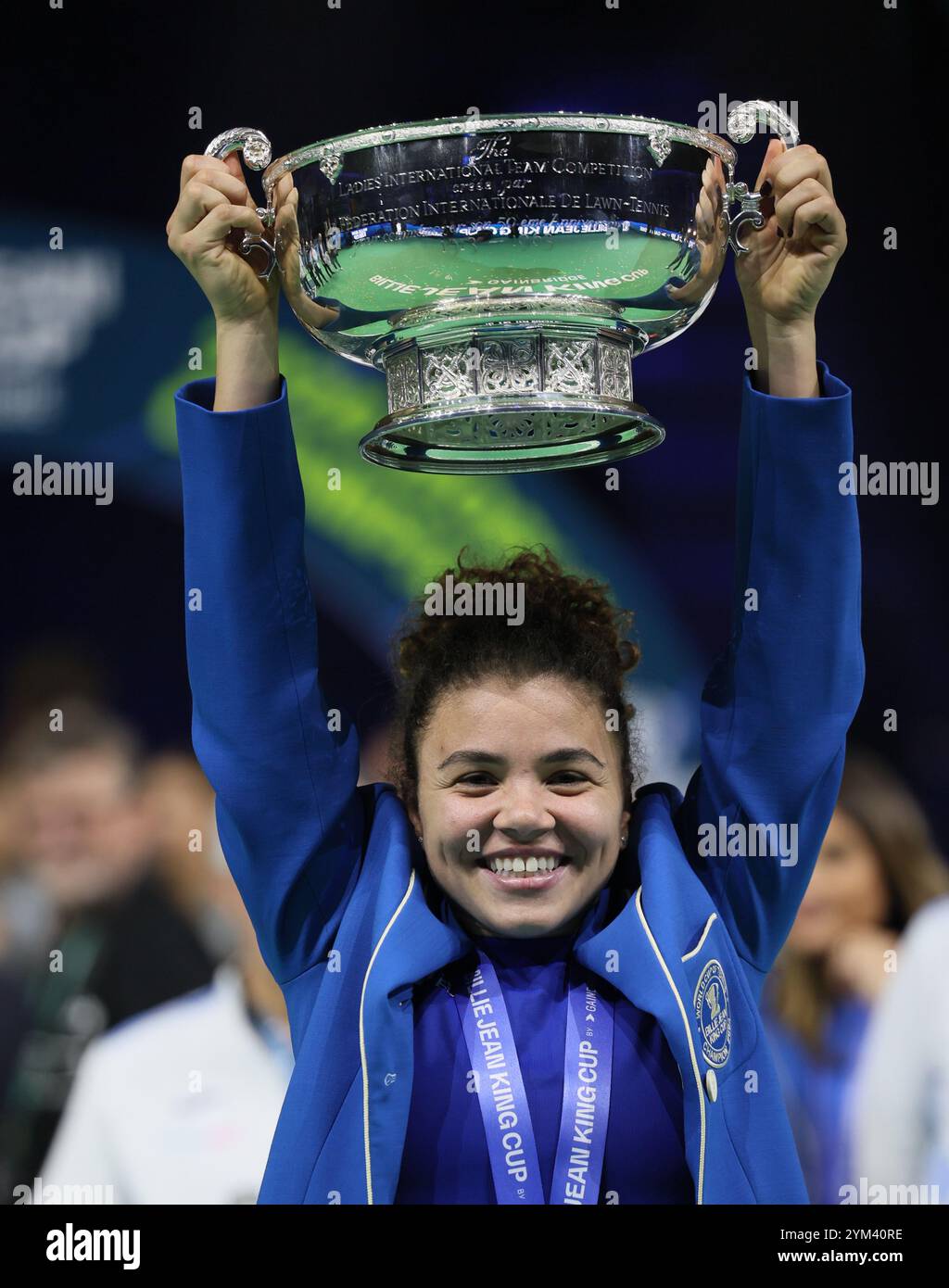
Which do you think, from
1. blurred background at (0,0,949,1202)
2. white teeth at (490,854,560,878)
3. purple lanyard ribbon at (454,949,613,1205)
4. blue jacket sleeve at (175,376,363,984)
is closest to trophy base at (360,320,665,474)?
blue jacket sleeve at (175,376,363,984)

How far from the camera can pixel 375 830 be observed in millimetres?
1654

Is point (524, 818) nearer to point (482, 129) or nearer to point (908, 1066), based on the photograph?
point (482, 129)

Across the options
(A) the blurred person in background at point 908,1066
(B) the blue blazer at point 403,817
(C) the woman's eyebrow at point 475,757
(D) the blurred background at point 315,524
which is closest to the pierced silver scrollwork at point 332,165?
(B) the blue blazer at point 403,817

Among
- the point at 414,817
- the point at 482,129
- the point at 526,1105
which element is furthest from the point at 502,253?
the point at 526,1105

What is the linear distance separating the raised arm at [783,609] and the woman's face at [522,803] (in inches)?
5.6

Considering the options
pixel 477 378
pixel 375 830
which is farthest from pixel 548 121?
pixel 375 830

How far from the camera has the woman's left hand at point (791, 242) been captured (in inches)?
55.7

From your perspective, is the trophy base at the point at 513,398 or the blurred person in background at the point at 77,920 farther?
the blurred person in background at the point at 77,920

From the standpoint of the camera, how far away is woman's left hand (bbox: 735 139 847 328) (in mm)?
1414

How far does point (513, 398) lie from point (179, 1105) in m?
1.51

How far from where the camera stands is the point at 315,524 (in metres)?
2.49

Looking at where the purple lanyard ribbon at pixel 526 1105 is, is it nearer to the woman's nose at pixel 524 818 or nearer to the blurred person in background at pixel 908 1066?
the woman's nose at pixel 524 818

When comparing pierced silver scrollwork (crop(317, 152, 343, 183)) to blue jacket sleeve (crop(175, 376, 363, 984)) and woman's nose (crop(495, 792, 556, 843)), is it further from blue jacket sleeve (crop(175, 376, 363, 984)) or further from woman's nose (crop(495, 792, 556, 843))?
woman's nose (crop(495, 792, 556, 843))

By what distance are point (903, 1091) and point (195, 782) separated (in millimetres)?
1239
